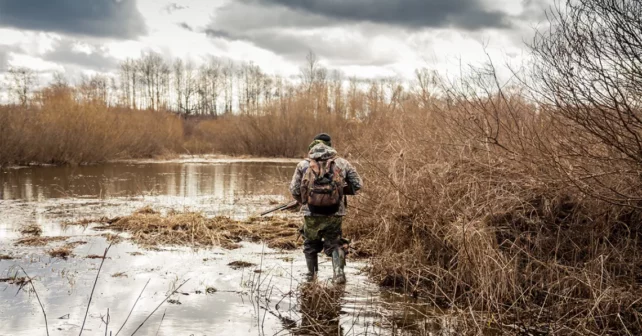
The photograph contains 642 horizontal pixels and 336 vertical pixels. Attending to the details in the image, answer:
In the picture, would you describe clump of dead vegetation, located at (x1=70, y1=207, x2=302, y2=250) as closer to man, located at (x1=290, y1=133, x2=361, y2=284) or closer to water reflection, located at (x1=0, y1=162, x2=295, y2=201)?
man, located at (x1=290, y1=133, x2=361, y2=284)

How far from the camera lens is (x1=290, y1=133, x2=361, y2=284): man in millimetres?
6703

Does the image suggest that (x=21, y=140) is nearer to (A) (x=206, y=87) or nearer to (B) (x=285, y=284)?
(B) (x=285, y=284)

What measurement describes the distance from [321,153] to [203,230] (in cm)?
411

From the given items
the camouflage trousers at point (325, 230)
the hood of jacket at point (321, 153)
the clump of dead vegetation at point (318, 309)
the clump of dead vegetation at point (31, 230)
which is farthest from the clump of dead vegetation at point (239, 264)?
the clump of dead vegetation at point (31, 230)

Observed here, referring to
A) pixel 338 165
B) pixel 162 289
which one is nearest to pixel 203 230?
pixel 162 289

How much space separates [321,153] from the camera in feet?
22.1

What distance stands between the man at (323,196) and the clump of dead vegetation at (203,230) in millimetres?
2381

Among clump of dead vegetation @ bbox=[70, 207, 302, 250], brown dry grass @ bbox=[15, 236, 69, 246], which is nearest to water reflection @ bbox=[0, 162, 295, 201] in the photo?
clump of dead vegetation @ bbox=[70, 207, 302, 250]

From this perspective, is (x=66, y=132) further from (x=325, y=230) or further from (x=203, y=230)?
(x=325, y=230)

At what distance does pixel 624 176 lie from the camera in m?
6.16

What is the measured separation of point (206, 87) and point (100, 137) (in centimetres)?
4291

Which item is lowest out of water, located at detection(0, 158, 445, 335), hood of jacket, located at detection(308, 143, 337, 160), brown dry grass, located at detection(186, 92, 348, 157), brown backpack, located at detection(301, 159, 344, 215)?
water, located at detection(0, 158, 445, 335)

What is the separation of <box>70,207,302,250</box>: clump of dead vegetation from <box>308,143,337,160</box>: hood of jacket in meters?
2.87

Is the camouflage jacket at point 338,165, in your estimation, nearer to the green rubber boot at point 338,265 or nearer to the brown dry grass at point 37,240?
A: the green rubber boot at point 338,265
